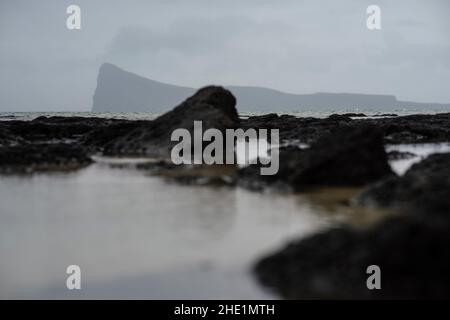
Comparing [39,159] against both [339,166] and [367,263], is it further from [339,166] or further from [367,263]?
[367,263]

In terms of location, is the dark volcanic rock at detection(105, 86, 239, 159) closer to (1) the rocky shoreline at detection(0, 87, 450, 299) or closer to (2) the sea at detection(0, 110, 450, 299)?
(1) the rocky shoreline at detection(0, 87, 450, 299)

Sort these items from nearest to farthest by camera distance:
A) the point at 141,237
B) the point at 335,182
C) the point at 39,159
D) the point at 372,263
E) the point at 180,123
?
the point at 372,263 → the point at 141,237 → the point at 335,182 → the point at 39,159 → the point at 180,123

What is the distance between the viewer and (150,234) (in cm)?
725

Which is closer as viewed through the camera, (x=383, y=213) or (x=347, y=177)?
(x=383, y=213)

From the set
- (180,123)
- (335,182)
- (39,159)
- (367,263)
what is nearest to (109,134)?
(180,123)

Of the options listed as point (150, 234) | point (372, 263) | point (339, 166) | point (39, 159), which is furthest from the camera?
point (39, 159)

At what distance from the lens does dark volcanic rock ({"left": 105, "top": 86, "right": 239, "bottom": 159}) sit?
19.6m

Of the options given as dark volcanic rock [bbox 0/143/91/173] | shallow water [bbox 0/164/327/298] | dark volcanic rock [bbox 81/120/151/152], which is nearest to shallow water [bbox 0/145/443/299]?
shallow water [bbox 0/164/327/298]

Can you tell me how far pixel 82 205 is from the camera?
9375 millimetres

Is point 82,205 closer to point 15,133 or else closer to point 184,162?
point 184,162

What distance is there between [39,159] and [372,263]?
1225 cm

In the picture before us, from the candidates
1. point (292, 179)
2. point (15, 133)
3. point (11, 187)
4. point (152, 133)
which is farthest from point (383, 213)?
point (15, 133)

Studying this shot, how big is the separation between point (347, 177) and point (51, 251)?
6.18 meters

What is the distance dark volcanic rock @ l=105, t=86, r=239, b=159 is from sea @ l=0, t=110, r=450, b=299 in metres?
7.94
